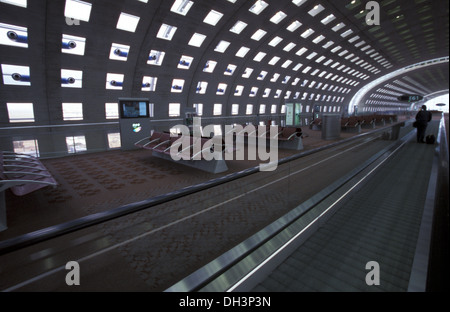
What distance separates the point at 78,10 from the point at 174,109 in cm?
1203

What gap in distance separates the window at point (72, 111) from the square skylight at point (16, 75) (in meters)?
2.82

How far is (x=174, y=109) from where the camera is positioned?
2548 cm

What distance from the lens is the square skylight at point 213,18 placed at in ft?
65.9

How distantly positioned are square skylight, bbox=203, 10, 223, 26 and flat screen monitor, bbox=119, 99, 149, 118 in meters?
13.7

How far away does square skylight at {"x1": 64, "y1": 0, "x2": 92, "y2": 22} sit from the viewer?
1480cm

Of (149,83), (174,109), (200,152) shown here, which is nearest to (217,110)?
(174,109)

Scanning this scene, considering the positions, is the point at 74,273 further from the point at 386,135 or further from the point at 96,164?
the point at 386,135

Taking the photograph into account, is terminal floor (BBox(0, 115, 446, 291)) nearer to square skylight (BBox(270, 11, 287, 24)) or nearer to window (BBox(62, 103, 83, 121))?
window (BBox(62, 103, 83, 121))

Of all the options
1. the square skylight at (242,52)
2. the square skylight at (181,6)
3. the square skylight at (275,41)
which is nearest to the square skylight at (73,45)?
the square skylight at (181,6)

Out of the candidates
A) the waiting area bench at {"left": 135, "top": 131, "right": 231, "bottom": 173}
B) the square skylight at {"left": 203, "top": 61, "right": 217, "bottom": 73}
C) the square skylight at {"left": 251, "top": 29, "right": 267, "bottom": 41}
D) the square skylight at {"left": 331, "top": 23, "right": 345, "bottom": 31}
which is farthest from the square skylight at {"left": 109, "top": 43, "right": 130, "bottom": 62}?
the square skylight at {"left": 331, "top": 23, "right": 345, "bottom": 31}

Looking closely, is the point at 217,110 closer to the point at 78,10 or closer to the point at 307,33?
the point at 307,33

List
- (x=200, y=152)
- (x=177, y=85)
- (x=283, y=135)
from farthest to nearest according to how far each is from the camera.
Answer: (x=177, y=85)
(x=283, y=135)
(x=200, y=152)

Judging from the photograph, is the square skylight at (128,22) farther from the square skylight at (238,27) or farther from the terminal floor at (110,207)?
the terminal floor at (110,207)
